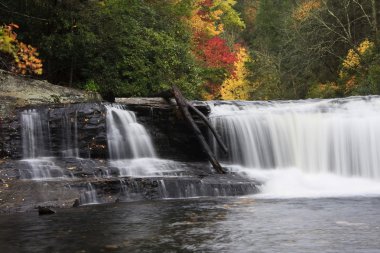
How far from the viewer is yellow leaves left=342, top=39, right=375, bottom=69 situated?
26.8m

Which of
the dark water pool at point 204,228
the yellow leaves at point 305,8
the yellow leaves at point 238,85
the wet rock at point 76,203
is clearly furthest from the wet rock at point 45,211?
the yellow leaves at point 238,85

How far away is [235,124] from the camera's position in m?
15.3

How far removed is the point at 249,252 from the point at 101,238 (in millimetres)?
2071

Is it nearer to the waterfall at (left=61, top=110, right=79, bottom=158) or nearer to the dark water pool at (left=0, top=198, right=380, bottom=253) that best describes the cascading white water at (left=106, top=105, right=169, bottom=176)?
the waterfall at (left=61, top=110, right=79, bottom=158)

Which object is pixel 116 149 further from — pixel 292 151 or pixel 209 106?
pixel 292 151

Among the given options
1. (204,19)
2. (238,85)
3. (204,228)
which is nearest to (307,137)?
(204,228)

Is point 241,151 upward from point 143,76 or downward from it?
downward

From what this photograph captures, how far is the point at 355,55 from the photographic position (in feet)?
89.6

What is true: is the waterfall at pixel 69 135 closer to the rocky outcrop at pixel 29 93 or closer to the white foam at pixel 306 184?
the rocky outcrop at pixel 29 93

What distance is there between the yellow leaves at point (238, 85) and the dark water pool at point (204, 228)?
27.7m

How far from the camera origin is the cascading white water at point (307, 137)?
47.5 ft

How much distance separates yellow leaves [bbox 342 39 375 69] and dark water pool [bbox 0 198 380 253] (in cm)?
1863

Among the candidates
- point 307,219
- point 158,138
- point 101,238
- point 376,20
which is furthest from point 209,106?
point 376,20

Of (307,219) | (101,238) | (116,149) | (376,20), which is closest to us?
(101,238)
